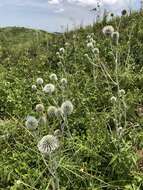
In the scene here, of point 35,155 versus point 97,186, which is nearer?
point 97,186

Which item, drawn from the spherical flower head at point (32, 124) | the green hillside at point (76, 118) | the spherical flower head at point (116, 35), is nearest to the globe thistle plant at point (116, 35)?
the spherical flower head at point (116, 35)

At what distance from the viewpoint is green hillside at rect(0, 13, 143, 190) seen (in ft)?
17.3

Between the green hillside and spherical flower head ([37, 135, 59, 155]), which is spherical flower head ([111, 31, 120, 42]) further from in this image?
spherical flower head ([37, 135, 59, 155])

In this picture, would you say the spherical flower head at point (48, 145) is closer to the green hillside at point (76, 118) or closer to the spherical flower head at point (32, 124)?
the green hillside at point (76, 118)

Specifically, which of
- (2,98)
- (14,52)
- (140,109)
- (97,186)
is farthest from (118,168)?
(14,52)

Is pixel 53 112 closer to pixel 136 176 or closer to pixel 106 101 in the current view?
pixel 136 176

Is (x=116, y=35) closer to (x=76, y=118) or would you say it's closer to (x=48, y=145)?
(x=76, y=118)

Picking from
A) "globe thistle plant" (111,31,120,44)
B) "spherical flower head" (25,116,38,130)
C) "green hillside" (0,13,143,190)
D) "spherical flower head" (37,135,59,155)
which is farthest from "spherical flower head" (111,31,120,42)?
"spherical flower head" (37,135,59,155)

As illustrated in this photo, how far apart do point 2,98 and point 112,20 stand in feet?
16.2

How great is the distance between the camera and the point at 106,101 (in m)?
7.88

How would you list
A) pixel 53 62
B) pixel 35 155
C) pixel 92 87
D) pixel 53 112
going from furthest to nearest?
pixel 53 62
pixel 92 87
pixel 35 155
pixel 53 112

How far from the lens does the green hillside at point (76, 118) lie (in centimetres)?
528

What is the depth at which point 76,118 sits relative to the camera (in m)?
7.16

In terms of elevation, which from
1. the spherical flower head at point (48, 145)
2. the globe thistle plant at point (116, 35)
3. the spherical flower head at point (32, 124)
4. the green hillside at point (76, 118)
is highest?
the globe thistle plant at point (116, 35)
